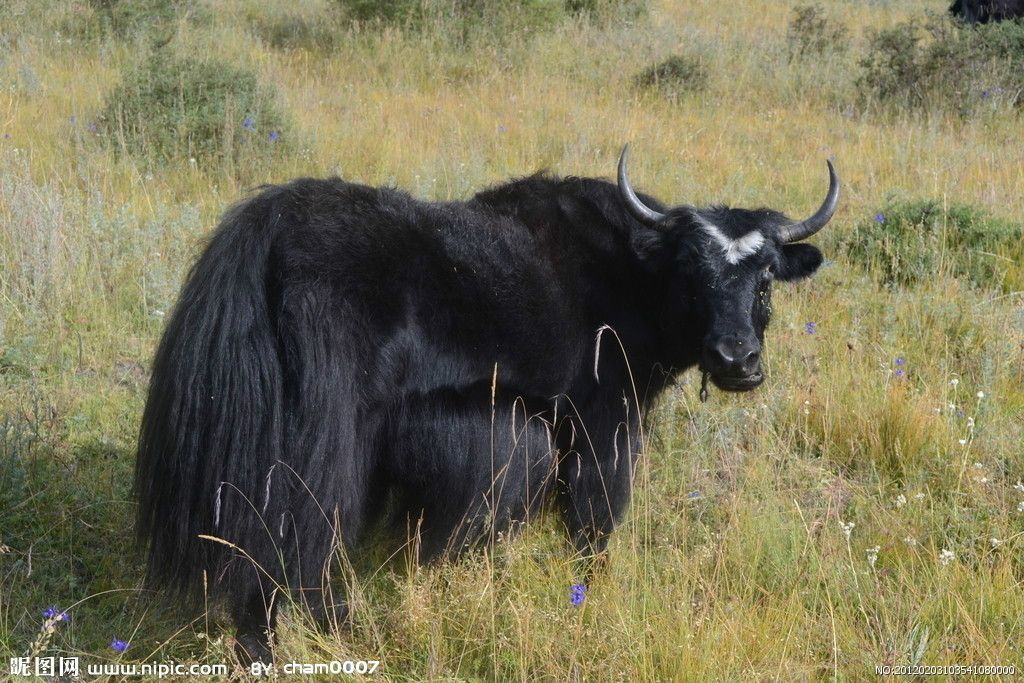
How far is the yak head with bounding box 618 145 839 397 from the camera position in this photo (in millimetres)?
3740

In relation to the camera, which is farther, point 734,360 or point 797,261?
point 797,261

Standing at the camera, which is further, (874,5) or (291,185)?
(874,5)

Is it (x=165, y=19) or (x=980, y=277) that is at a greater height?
(x=165, y=19)

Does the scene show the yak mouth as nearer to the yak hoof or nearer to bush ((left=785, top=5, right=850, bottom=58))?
Result: the yak hoof

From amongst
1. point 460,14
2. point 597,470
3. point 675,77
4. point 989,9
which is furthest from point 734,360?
point 989,9

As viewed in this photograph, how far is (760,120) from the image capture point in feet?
33.7

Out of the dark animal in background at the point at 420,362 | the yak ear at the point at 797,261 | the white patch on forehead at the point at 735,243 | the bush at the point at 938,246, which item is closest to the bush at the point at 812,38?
the bush at the point at 938,246

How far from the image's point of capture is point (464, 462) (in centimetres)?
353

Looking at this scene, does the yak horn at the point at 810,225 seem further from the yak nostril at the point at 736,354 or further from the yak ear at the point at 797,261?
the yak nostril at the point at 736,354

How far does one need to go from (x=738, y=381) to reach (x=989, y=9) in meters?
12.4

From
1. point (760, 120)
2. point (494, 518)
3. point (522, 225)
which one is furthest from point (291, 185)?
point (760, 120)

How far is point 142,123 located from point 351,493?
5.66 metres

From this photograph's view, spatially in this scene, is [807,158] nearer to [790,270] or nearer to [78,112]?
[790,270]

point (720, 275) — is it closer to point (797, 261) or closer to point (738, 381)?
point (738, 381)
